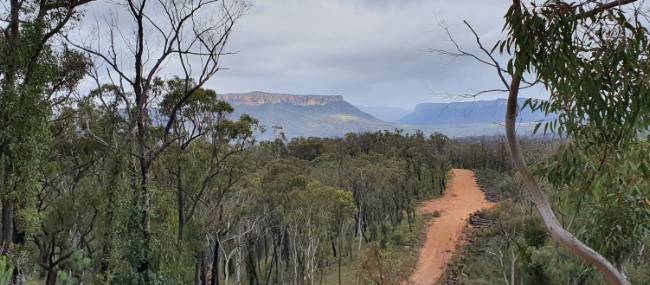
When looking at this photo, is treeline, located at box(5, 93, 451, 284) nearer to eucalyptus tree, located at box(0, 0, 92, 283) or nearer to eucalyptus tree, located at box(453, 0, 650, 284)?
eucalyptus tree, located at box(0, 0, 92, 283)

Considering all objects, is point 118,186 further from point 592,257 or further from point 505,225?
point 505,225

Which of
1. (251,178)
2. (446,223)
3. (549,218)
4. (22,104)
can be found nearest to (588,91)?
(549,218)

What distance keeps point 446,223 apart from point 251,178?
15852 mm

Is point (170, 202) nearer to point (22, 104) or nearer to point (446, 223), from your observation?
point (22, 104)

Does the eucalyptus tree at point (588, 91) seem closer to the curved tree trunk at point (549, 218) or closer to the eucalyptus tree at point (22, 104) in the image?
the curved tree trunk at point (549, 218)

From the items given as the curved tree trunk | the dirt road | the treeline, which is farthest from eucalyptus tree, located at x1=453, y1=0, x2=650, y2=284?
the dirt road

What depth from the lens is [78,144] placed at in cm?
1543

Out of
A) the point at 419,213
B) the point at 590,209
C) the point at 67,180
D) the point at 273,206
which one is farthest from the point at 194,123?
the point at 419,213

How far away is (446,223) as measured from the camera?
29.9m

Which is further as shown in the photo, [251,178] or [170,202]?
[251,178]

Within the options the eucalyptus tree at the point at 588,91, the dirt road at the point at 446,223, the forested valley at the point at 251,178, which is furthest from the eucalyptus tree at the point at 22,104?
the dirt road at the point at 446,223

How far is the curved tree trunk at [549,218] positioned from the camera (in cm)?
319

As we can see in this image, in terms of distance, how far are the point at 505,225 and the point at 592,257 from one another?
20.7 m

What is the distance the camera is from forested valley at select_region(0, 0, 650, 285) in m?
3.23
